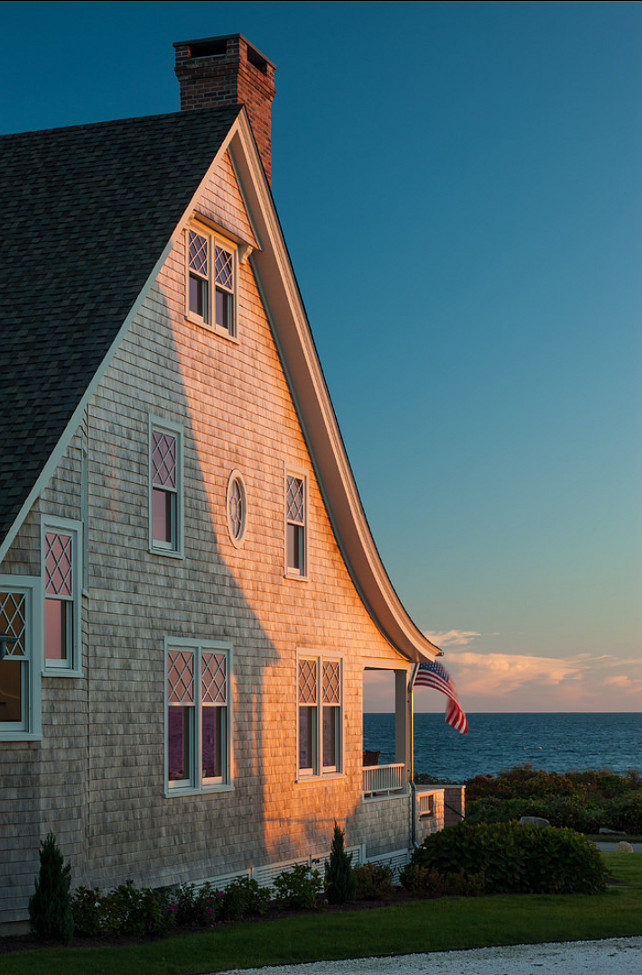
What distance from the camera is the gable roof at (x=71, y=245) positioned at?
13266 millimetres

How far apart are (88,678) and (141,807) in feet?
6.45

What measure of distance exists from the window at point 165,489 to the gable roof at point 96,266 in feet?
6.17

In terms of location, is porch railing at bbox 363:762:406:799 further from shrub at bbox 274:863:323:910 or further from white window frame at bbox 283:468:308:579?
shrub at bbox 274:863:323:910

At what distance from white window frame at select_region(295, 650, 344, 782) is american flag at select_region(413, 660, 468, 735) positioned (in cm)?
376

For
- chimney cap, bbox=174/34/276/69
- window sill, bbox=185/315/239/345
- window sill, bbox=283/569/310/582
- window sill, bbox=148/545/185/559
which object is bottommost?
window sill, bbox=283/569/310/582

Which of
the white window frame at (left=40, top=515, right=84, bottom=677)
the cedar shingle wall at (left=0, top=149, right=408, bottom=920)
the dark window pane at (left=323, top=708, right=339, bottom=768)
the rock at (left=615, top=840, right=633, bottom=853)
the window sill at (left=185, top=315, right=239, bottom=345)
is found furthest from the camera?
the rock at (left=615, top=840, right=633, bottom=853)

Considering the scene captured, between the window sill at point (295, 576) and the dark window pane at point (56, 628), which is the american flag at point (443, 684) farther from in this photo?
the dark window pane at point (56, 628)

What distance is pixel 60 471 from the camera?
13438mm

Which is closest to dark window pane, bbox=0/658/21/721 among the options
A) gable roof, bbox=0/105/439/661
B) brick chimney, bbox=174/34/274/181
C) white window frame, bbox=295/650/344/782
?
gable roof, bbox=0/105/439/661

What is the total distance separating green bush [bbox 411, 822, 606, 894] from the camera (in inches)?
725

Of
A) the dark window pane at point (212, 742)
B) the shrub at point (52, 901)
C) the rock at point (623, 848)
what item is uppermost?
the dark window pane at point (212, 742)

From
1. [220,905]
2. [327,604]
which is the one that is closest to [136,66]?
[327,604]

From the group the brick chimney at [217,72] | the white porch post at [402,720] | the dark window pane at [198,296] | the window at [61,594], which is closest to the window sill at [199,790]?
the window at [61,594]

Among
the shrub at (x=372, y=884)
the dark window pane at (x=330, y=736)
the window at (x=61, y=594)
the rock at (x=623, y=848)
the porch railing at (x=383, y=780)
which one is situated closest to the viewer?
the window at (x=61, y=594)
